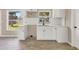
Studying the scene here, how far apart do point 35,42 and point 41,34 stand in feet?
0.46

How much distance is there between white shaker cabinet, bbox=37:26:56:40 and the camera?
139 centimetres

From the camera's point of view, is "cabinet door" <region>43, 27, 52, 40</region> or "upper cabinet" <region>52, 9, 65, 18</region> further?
"cabinet door" <region>43, 27, 52, 40</region>

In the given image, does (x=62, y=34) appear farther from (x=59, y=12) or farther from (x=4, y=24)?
(x=4, y=24)

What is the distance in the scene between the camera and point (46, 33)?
1.46 metres

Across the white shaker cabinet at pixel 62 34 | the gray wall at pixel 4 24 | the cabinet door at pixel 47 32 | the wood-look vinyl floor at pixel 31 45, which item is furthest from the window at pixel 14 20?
the white shaker cabinet at pixel 62 34

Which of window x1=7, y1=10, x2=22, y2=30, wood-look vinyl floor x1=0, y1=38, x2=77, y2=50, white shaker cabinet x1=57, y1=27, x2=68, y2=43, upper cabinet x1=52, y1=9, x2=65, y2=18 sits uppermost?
upper cabinet x1=52, y1=9, x2=65, y2=18

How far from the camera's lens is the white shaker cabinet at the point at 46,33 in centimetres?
139

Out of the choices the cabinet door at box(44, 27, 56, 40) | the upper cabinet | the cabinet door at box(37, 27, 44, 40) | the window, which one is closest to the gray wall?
the window

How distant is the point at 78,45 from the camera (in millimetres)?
1371

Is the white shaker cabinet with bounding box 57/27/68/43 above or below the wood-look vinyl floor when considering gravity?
above

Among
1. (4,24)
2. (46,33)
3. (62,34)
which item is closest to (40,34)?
(46,33)

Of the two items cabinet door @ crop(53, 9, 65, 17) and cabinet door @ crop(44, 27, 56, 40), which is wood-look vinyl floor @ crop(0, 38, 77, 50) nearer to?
cabinet door @ crop(44, 27, 56, 40)

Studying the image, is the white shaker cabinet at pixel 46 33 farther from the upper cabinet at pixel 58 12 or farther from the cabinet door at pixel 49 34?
the upper cabinet at pixel 58 12
